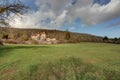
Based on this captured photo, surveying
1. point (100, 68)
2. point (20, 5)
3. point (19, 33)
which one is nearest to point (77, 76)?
point (100, 68)

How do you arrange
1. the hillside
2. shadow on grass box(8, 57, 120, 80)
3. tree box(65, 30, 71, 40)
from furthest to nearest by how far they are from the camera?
tree box(65, 30, 71, 40) < the hillside < shadow on grass box(8, 57, 120, 80)

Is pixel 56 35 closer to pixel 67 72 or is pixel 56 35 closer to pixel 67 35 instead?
pixel 67 35

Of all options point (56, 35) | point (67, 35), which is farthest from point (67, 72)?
point (56, 35)

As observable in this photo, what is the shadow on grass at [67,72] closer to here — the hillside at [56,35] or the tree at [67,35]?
the hillside at [56,35]

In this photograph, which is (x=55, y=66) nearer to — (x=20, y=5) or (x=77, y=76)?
(x=77, y=76)

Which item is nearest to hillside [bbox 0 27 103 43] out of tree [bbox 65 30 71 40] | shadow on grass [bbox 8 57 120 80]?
tree [bbox 65 30 71 40]

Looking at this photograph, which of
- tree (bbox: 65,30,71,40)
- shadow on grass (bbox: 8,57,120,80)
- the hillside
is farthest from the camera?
tree (bbox: 65,30,71,40)

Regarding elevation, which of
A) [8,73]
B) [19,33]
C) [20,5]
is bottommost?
[8,73]

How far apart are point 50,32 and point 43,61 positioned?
20.5m

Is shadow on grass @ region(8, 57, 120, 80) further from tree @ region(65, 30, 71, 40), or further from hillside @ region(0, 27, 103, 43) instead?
tree @ region(65, 30, 71, 40)

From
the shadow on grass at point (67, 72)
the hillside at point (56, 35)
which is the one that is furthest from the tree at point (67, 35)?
the shadow on grass at point (67, 72)

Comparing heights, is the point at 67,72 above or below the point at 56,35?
below

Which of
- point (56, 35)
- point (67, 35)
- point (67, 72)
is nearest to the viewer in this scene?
point (67, 72)

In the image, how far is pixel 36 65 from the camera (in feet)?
26.0
